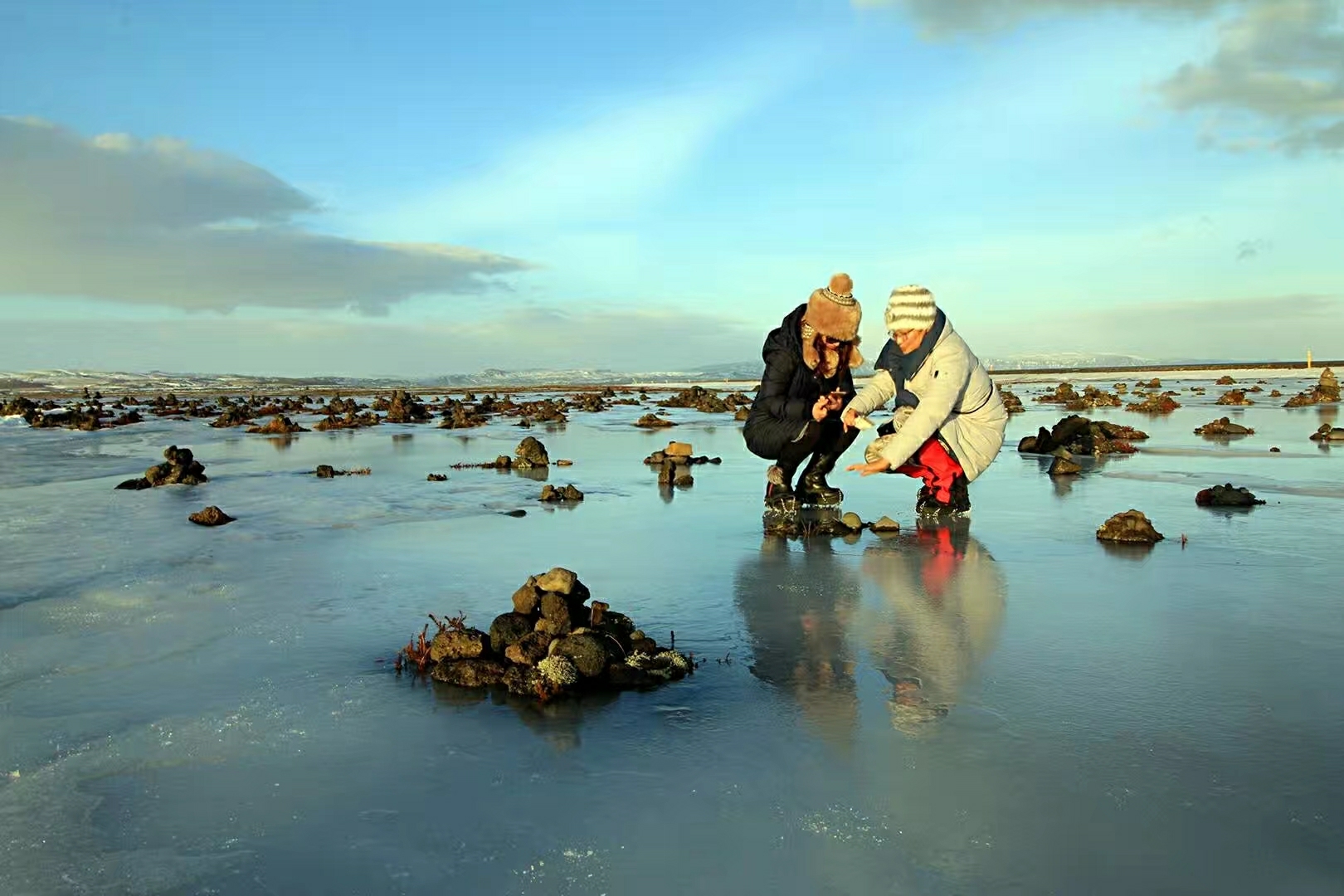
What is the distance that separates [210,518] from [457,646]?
5933 mm

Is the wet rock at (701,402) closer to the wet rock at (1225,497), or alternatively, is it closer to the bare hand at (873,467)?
the wet rock at (1225,497)

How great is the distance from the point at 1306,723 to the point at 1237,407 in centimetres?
3111

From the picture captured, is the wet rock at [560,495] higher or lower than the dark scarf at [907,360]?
lower

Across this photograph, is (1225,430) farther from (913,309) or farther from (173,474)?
(173,474)

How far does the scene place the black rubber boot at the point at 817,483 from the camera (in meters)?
9.98

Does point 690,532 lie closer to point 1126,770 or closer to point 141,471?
point 1126,770

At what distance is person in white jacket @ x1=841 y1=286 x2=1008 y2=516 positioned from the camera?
814 centimetres

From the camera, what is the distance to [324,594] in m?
6.06

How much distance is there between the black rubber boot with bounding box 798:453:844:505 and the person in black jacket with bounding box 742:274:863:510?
29 millimetres

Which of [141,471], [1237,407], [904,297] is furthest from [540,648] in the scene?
[1237,407]

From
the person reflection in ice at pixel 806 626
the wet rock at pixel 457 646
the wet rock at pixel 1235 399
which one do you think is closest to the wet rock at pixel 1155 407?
the wet rock at pixel 1235 399

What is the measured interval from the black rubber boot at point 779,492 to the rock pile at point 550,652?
16.6ft

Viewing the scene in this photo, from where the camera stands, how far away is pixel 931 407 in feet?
26.6

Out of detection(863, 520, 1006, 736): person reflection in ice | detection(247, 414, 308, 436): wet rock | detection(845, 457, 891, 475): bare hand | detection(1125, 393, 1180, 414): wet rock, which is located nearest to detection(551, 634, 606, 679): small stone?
detection(863, 520, 1006, 736): person reflection in ice
